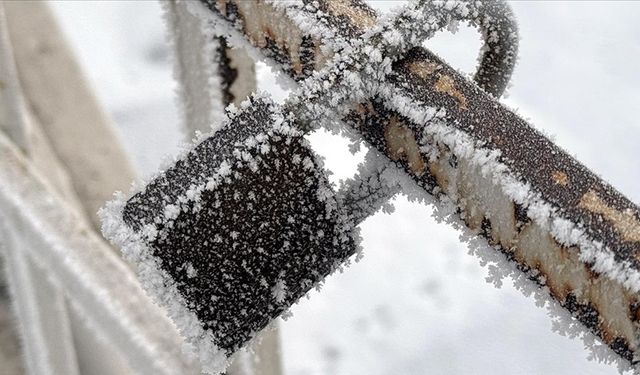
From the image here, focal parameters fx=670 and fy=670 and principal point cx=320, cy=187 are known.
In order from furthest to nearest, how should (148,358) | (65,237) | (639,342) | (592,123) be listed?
(592,123) → (65,237) → (148,358) → (639,342)

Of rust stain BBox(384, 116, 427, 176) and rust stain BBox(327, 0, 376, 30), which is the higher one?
rust stain BBox(327, 0, 376, 30)

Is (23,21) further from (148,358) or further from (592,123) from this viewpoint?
(592,123)

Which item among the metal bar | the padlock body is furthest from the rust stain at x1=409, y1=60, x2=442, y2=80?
the metal bar

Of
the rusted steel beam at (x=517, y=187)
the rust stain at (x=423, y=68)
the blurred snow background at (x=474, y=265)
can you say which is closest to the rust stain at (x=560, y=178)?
the rusted steel beam at (x=517, y=187)

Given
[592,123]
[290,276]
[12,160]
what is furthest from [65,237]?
[592,123]

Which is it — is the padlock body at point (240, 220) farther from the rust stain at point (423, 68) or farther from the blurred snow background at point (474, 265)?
the blurred snow background at point (474, 265)

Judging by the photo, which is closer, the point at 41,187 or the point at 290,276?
the point at 290,276

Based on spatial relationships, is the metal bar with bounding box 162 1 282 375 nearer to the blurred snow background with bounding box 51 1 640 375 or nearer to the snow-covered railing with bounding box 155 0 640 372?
the blurred snow background with bounding box 51 1 640 375
